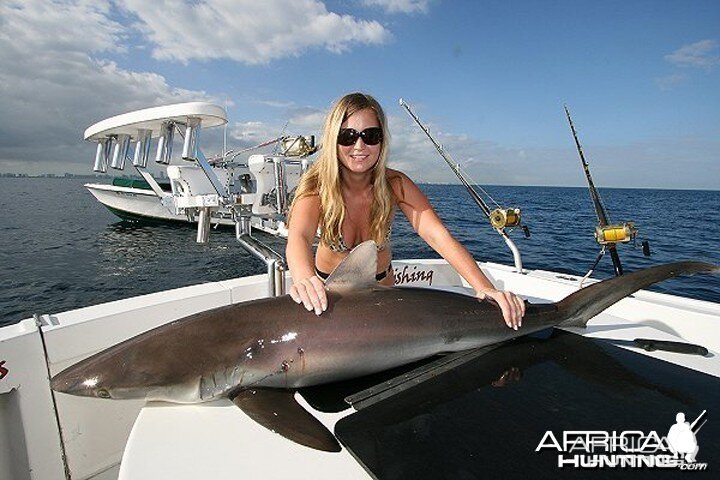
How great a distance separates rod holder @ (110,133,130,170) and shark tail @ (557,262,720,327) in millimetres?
5982

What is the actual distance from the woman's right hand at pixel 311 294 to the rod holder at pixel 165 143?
386 centimetres

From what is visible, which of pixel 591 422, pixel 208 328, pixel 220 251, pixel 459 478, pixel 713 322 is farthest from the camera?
pixel 220 251

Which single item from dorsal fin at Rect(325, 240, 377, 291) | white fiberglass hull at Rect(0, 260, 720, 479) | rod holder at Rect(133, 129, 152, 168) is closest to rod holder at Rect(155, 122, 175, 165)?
rod holder at Rect(133, 129, 152, 168)

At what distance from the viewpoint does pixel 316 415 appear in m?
1.80

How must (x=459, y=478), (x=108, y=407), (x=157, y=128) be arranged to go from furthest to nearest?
(x=157, y=128)
(x=108, y=407)
(x=459, y=478)

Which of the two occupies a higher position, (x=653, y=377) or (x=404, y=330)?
(x=404, y=330)

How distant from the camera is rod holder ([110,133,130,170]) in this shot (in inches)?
224

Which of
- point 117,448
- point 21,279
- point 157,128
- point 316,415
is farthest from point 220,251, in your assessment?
point 316,415

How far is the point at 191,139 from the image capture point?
5.10 metres

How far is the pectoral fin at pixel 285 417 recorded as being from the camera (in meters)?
1.56

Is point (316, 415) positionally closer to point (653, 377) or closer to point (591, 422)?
point (591, 422)

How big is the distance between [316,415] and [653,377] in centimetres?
175

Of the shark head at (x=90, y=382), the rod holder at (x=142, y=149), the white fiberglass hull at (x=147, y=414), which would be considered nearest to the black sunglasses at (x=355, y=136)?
the white fiberglass hull at (x=147, y=414)

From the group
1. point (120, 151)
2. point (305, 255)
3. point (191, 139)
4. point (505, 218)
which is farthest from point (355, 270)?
point (120, 151)
